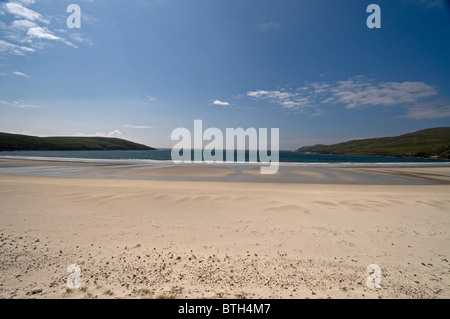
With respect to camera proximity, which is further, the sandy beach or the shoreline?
the shoreline

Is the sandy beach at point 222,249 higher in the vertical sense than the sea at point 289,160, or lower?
lower

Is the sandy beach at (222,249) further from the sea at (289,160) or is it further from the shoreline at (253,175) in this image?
the sea at (289,160)

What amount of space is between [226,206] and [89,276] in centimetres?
794

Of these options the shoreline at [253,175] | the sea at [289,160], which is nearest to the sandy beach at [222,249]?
the shoreline at [253,175]

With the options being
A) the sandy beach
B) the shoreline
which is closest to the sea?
the shoreline

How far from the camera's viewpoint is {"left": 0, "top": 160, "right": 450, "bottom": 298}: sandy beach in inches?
189

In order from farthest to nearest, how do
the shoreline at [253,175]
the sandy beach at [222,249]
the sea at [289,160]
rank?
the sea at [289,160], the shoreline at [253,175], the sandy beach at [222,249]

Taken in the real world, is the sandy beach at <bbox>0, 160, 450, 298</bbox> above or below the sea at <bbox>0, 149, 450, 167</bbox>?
below

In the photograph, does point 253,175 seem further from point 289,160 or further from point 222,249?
point 289,160

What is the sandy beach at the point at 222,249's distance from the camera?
189 inches

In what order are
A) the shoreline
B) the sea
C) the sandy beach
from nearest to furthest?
the sandy beach < the shoreline < the sea

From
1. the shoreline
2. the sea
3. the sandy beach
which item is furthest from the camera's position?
the sea

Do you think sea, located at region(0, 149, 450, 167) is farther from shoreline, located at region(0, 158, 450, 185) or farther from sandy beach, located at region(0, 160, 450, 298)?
sandy beach, located at region(0, 160, 450, 298)
